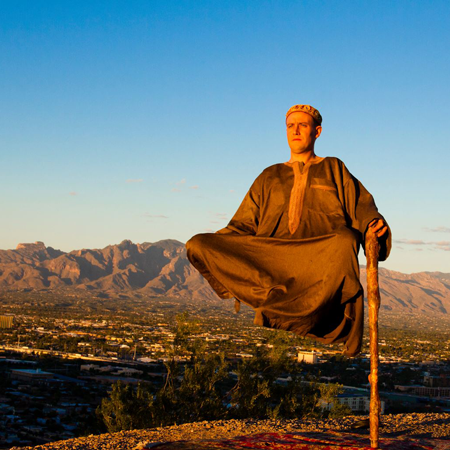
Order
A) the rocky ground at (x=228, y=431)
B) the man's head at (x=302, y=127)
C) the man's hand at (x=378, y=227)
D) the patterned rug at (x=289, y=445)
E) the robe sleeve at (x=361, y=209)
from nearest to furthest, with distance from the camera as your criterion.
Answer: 1. the man's hand at (x=378, y=227)
2. the robe sleeve at (x=361, y=209)
3. the patterned rug at (x=289, y=445)
4. the man's head at (x=302, y=127)
5. the rocky ground at (x=228, y=431)

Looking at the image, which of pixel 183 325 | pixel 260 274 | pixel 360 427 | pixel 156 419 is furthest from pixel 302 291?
pixel 183 325

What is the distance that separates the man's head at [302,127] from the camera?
625 centimetres

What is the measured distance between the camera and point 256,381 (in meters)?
19.9

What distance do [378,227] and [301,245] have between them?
0.70 metres

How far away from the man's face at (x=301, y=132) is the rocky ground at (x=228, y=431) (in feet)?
17.5

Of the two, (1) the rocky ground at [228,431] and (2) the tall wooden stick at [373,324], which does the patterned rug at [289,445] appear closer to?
(2) the tall wooden stick at [373,324]

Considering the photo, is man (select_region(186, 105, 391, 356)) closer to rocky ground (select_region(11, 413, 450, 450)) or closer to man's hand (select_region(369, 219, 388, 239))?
man's hand (select_region(369, 219, 388, 239))

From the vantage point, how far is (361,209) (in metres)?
6.07

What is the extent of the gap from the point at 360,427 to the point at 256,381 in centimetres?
879

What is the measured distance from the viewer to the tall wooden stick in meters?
5.61

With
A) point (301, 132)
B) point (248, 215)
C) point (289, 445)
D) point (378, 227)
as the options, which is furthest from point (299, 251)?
point (289, 445)

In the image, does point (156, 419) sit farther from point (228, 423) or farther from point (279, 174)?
point (279, 174)

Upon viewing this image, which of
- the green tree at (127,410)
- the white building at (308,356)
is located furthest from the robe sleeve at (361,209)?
the white building at (308,356)

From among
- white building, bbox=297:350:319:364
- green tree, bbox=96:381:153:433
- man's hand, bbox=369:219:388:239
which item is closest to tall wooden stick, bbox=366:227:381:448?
man's hand, bbox=369:219:388:239
